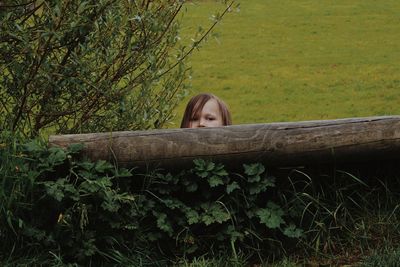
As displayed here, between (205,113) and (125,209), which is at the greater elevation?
(205,113)

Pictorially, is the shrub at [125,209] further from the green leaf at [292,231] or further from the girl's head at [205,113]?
the girl's head at [205,113]

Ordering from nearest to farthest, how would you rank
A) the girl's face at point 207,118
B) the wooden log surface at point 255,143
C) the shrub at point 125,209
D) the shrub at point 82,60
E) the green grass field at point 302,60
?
the shrub at point 125,209, the wooden log surface at point 255,143, the shrub at point 82,60, the girl's face at point 207,118, the green grass field at point 302,60

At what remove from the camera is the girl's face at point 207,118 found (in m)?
5.48

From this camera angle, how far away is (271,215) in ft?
14.9

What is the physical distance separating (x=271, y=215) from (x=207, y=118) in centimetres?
113

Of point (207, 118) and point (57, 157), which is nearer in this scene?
point (57, 157)

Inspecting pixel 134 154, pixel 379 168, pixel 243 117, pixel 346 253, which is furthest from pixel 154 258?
pixel 243 117

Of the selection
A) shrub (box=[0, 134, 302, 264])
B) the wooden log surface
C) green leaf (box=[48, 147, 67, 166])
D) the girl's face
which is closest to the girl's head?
the girl's face

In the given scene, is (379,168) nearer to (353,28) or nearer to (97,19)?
(97,19)

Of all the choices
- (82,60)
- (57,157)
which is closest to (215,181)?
(57,157)

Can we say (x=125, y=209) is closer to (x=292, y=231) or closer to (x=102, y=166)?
(x=102, y=166)

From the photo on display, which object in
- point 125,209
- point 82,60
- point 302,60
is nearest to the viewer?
point 125,209

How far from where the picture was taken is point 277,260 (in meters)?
4.56

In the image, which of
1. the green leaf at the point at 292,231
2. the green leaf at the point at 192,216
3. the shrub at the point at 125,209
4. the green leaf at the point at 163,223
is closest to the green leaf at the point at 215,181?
the shrub at the point at 125,209
